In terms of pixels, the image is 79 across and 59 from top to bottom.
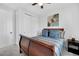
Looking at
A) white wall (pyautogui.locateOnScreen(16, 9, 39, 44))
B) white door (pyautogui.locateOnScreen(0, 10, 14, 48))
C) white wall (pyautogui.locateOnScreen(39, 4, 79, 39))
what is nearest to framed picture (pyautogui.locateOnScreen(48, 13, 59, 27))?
white wall (pyautogui.locateOnScreen(39, 4, 79, 39))

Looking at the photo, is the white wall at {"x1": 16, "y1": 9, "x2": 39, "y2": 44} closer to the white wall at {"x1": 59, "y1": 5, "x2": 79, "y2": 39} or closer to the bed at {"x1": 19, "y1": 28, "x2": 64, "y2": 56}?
the bed at {"x1": 19, "y1": 28, "x2": 64, "y2": 56}

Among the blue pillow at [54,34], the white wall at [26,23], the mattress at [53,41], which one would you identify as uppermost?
the white wall at [26,23]

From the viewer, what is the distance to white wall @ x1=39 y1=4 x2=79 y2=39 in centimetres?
136

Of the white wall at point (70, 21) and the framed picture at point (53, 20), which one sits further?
the framed picture at point (53, 20)

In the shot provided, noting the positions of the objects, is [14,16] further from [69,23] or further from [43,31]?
[69,23]

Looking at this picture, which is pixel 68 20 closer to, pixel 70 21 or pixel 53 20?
pixel 70 21

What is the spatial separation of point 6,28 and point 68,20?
127 centimetres

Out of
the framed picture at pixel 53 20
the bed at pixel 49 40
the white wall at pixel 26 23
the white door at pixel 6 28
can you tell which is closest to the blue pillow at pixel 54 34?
the bed at pixel 49 40

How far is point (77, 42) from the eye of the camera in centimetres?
146

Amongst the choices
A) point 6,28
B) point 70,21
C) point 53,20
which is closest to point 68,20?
point 70,21

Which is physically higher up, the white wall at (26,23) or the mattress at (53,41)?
the white wall at (26,23)

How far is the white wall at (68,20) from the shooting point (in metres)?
1.36

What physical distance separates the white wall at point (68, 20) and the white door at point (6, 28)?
627 millimetres

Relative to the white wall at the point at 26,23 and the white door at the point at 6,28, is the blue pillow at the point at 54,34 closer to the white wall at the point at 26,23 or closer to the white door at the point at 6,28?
the white wall at the point at 26,23
